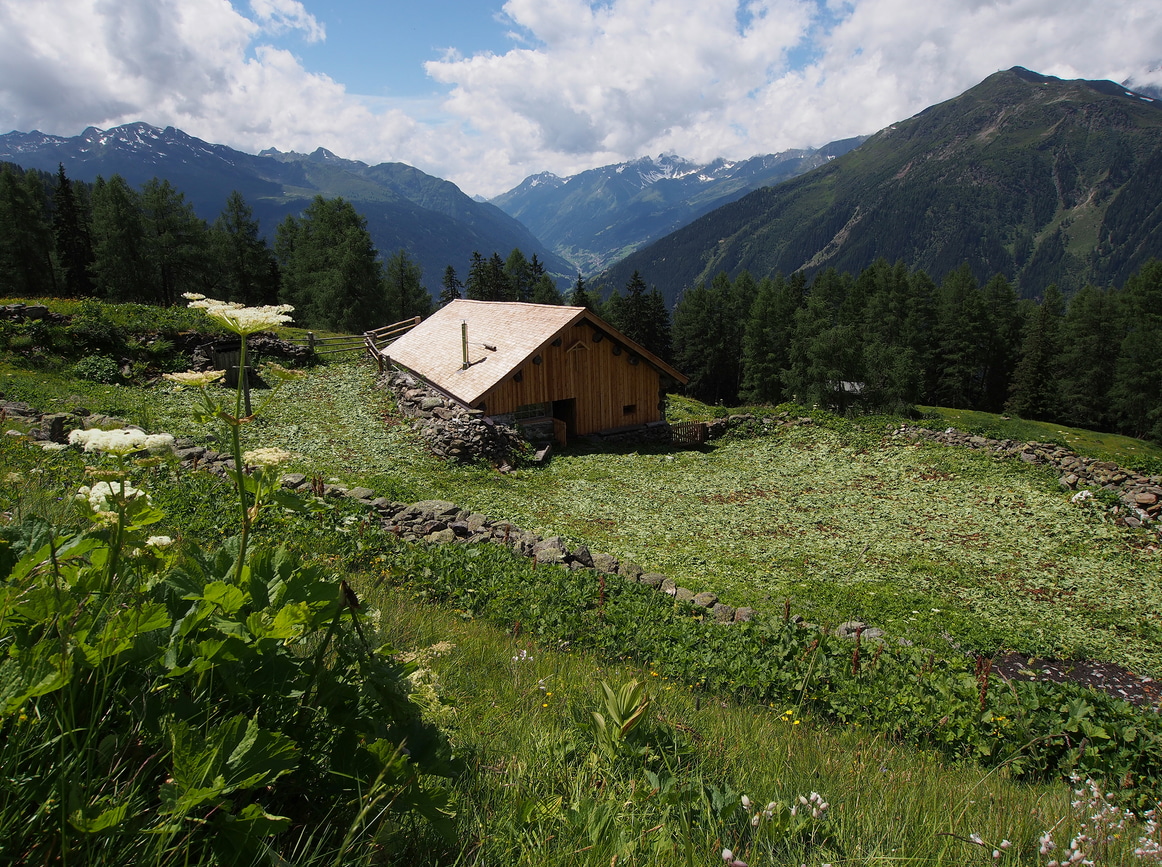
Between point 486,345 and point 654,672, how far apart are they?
20.9 metres

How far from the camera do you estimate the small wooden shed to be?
23.3 m

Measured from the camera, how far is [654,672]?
21.1 feet

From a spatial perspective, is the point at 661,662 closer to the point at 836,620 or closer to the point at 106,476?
the point at 836,620

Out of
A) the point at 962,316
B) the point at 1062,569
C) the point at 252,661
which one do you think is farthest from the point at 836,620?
the point at 962,316

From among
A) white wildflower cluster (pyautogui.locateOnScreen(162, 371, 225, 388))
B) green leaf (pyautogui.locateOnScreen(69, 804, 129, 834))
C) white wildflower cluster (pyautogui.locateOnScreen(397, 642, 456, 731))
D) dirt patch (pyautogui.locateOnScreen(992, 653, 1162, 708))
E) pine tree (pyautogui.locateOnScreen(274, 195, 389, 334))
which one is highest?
pine tree (pyautogui.locateOnScreen(274, 195, 389, 334))

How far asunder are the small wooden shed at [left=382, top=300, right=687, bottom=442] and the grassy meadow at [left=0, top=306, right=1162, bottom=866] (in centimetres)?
450

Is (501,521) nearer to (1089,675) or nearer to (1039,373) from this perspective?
(1089,675)

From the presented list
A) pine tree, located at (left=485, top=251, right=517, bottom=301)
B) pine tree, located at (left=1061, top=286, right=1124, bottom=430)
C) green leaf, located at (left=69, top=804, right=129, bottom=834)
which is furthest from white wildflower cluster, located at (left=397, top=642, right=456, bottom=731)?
pine tree, located at (left=1061, top=286, right=1124, bottom=430)

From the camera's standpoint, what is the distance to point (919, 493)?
19.2 m

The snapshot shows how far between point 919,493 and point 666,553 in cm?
1042

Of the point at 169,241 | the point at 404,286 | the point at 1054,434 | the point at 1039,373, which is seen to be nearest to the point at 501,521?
the point at 1054,434

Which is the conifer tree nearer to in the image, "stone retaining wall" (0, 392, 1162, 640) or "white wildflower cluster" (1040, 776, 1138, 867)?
"stone retaining wall" (0, 392, 1162, 640)

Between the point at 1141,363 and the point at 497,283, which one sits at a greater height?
the point at 497,283

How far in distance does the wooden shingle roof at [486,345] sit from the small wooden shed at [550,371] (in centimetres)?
6
